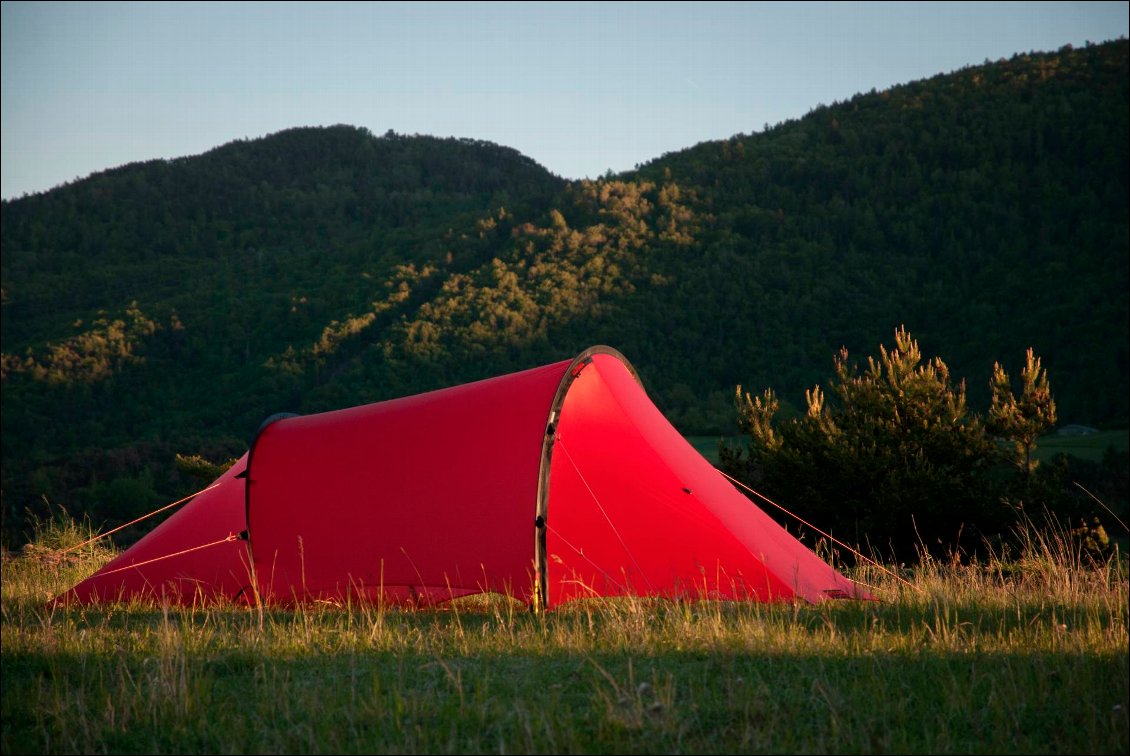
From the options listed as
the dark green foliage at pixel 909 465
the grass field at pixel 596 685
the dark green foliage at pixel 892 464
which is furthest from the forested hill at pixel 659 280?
the grass field at pixel 596 685

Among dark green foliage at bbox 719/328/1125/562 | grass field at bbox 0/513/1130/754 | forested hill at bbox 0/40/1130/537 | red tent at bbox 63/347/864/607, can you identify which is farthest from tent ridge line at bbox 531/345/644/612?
forested hill at bbox 0/40/1130/537

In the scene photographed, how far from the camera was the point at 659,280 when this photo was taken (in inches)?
1740

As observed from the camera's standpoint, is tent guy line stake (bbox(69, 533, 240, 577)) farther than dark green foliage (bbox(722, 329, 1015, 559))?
No

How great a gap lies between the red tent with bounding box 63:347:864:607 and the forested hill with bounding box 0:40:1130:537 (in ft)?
72.5

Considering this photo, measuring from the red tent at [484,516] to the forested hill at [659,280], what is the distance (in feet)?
72.5

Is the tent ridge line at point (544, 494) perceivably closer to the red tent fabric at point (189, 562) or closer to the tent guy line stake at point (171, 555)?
the red tent fabric at point (189, 562)

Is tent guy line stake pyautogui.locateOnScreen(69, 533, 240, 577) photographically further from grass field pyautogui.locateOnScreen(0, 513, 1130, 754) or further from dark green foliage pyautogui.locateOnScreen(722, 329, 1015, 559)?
dark green foliage pyautogui.locateOnScreen(722, 329, 1015, 559)

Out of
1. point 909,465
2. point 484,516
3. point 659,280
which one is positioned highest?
point 659,280

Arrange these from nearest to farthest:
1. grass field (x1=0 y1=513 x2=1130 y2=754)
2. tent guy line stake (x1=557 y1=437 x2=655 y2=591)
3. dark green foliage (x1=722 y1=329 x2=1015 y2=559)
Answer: grass field (x1=0 y1=513 x2=1130 y2=754)
tent guy line stake (x1=557 y1=437 x2=655 y2=591)
dark green foliage (x1=722 y1=329 x2=1015 y2=559)

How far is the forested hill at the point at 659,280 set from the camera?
123ft

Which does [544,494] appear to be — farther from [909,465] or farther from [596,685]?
[909,465]

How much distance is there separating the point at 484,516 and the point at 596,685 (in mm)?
2326

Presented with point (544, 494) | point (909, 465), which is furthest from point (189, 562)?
point (909, 465)

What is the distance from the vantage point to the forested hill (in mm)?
37375
